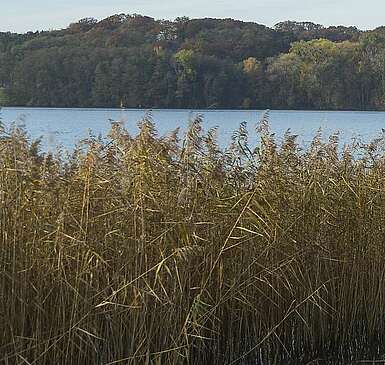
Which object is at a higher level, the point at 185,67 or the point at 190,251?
the point at 185,67

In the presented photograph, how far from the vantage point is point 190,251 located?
15.6 ft

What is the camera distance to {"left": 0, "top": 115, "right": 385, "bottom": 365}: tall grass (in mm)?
4879

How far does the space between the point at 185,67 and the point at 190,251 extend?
16422 millimetres

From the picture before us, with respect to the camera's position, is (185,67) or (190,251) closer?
(190,251)

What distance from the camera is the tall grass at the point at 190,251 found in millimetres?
4879

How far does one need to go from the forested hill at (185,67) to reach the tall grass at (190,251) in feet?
25.0

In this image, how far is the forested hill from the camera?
62.0 ft

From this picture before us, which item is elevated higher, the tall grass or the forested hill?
the forested hill

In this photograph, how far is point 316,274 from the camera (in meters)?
6.02

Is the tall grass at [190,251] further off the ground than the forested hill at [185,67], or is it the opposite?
the forested hill at [185,67]

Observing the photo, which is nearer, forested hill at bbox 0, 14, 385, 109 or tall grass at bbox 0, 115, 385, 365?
tall grass at bbox 0, 115, 385, 365

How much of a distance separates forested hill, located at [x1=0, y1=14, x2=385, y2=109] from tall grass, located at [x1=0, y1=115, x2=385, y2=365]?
7.62 meters

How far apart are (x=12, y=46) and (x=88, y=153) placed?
63.6 ft

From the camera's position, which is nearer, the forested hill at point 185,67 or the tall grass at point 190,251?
the tall grass at point 190,251
